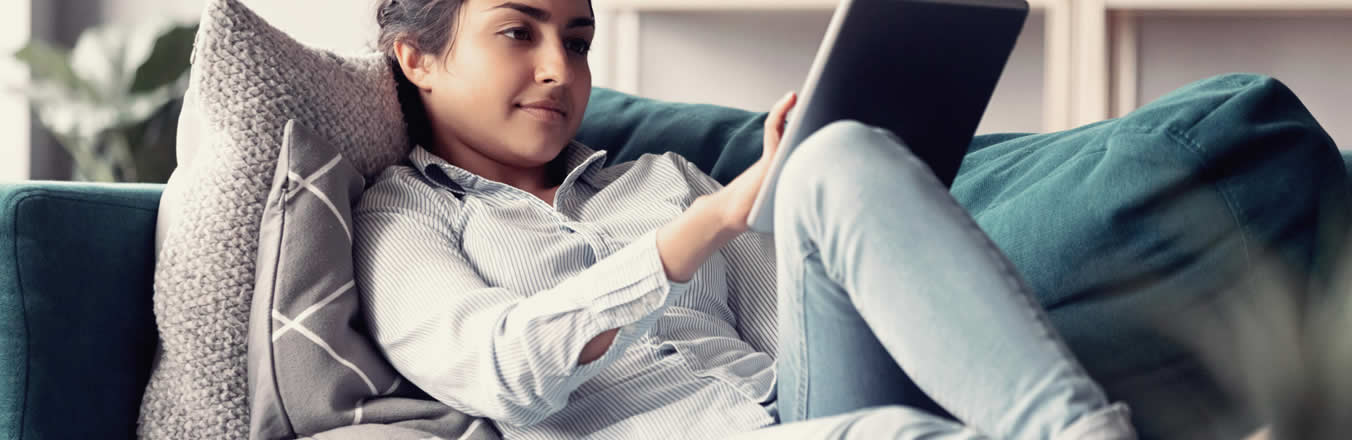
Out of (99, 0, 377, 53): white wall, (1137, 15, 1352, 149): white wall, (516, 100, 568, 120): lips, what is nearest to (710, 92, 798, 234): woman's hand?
(516, 100, 568, 120): lips

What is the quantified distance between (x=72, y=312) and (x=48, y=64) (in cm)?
197

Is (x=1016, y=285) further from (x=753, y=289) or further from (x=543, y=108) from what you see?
(x=543, y=108)

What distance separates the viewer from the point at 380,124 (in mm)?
1388

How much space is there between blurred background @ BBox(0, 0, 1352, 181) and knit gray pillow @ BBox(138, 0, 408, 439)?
307 mm

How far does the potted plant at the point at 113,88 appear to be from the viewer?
2848 mm

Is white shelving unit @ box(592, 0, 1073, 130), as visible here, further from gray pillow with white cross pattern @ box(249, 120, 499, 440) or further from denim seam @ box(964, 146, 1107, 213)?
gray pillow with white cross pattern @ box(249, 120, 499, 440)

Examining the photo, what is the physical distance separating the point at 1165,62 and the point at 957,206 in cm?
169

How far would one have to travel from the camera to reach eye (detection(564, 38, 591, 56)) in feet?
4.68

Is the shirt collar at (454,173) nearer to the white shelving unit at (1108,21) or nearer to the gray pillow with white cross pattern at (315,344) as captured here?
the gray pillow with white cross pattern at (315,344)

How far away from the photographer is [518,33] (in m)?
1.36

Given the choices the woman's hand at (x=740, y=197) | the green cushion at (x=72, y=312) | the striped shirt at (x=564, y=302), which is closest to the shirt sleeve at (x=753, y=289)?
the striped shirt at (x=564, y=302)

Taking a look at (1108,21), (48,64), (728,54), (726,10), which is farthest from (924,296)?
(48,64)

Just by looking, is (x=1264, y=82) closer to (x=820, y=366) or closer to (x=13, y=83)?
(x=820, y=366)

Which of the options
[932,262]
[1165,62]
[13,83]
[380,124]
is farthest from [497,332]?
[13,83]
